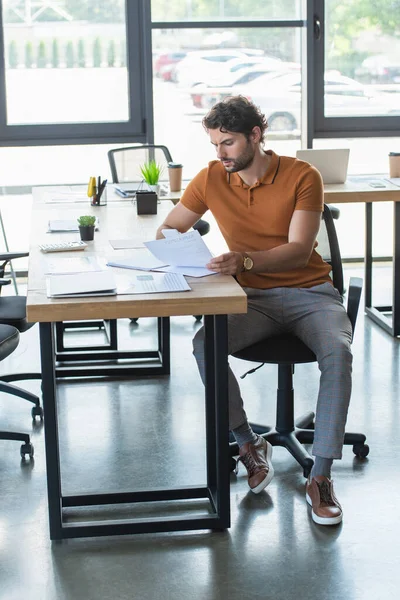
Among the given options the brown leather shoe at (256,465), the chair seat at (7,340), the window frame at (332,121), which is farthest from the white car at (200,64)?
the brown leather shoe at (256,465)

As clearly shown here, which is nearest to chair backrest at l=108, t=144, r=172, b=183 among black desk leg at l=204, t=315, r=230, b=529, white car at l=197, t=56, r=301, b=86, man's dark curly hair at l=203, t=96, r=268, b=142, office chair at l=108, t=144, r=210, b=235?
office chair at l=108, t=144, r=210, b=235

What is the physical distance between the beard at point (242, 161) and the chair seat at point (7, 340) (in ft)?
3.31

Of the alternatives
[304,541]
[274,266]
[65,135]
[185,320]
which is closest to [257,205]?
[274,266]

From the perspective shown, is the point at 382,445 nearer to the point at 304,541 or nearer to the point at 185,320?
the point at 304,541

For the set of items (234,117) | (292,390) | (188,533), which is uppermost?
(234,117)

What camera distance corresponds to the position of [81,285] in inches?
103

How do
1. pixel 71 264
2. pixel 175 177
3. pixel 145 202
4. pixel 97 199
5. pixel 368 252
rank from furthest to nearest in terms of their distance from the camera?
pixel 368 252 → pixel 175 177 → pixel 97 199 → pixel 145 202 → pixel 71 264

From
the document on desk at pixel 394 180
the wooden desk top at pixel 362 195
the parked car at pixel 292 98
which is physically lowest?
the wooden desk top at pixel 362 195

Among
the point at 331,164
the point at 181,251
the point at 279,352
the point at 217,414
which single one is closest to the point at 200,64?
the point at 331,164

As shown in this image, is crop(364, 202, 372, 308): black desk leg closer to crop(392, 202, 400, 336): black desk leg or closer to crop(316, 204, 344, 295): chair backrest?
crop(392, 202, 400, 336): black desk leg

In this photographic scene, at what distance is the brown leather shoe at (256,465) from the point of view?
300 cm

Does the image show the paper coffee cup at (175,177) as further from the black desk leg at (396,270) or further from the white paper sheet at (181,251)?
the white paper sheet at (181,251)

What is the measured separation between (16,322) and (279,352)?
45.4 inches

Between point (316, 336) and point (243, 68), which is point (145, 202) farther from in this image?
point (243, 68)
